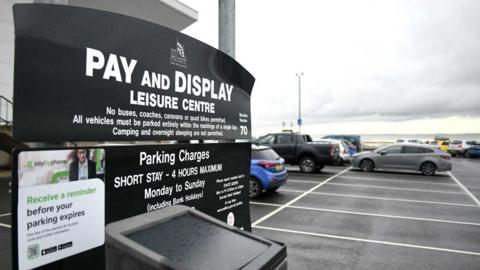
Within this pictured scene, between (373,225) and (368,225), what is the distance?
0.12 meters

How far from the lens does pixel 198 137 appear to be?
8.59 ft

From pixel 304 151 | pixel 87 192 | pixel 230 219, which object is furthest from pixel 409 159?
pixel 87 192

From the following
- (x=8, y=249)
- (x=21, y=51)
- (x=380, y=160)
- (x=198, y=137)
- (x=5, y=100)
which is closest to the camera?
(x=21, y=51)

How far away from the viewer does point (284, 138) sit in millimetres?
17906

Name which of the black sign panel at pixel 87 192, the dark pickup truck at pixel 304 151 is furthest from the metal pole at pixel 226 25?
the dark pickup truck at pixel 304 151

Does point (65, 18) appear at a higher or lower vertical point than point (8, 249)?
higher

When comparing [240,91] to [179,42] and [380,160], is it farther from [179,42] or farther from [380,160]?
[380,160]

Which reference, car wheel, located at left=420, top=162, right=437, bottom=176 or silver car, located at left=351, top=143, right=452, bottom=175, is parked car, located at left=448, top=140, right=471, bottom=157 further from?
Result: car wheel, located at left=420, top=162, right=437, bottom=176

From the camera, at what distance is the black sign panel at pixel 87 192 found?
1.50 metres

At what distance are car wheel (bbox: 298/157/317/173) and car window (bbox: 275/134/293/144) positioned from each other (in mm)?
1215

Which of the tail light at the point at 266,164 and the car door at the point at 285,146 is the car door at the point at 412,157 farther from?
the tail light at the point at 266,164

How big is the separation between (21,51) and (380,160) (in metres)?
19.0

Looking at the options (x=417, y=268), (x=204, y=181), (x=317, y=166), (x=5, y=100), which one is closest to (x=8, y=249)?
(x=204, y=181)

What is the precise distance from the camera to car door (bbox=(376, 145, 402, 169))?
58.6 ft
